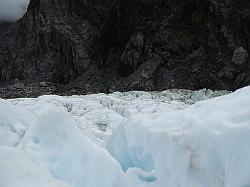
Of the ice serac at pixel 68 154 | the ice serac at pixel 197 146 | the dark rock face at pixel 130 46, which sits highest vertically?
the ice serac at pixel 197 146

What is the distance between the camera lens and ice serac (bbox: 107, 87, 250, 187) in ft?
18.9

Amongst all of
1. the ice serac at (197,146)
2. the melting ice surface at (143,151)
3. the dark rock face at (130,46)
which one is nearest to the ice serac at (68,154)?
the melting ice surface at (143,151)

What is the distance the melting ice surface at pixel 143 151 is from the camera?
5.85 meters

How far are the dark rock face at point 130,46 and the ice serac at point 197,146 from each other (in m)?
32.9

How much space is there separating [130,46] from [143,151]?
131 ft

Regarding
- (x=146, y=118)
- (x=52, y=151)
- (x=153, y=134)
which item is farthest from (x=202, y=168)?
(x=52, y=151)

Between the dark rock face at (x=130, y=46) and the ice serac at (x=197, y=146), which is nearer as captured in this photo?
the ice serac at (x=197, y=146)

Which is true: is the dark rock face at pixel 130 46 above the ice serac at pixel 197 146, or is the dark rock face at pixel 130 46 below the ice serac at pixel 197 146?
below

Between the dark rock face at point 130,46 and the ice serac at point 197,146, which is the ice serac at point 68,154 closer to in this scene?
the ice serac at point 197,146

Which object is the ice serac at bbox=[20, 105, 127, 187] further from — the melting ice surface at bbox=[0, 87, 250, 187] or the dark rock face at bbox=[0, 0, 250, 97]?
the dark rock face at bbox=[0, 0, 250, 97]

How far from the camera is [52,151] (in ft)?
25.2

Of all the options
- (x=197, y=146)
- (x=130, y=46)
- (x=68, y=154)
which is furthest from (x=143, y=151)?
(x=130, y=46)

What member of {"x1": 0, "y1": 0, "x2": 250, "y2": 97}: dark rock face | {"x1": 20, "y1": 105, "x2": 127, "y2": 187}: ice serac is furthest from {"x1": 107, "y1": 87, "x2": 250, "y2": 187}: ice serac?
{"x1": 0, "y1": 0, "x2": 250, "y2": 97}: dark rock face

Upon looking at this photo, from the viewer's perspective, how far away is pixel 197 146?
6.25m
